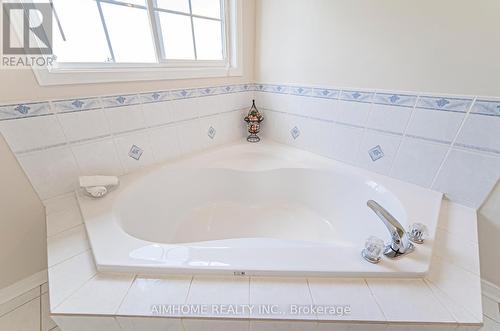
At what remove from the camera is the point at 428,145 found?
1019 mm

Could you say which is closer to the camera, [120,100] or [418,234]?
[418,234]

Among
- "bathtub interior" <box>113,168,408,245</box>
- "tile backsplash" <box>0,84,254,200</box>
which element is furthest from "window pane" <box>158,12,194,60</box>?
"bathtub interior" <box>113,168,408,245</box>

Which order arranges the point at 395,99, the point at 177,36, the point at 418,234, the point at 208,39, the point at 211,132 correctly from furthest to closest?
the point at 211,132 < the point at 208,39 < the point at 177,36 < the point at 395,99 < the point at 418,234

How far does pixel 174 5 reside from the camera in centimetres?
120

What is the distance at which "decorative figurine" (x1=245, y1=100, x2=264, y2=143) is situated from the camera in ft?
5.30

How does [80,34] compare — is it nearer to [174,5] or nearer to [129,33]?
[129,33]

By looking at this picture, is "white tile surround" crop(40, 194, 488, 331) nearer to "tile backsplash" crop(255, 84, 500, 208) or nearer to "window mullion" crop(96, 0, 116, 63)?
"tile backsplash" crop(255, 84, 500, 208)

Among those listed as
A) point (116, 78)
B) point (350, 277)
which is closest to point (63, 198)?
point (116, 78)

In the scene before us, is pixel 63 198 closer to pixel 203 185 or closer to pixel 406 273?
pixel 203 185

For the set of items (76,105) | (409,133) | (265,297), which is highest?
(76,105)

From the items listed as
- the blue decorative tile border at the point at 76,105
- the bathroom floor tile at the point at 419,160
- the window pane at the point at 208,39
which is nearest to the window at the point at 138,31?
the window pane at the point at 208,39

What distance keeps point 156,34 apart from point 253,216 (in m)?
1.30

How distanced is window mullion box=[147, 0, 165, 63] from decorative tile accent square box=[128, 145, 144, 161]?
0.54 meters

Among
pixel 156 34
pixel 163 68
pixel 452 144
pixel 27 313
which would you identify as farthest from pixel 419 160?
pixel 27 313
